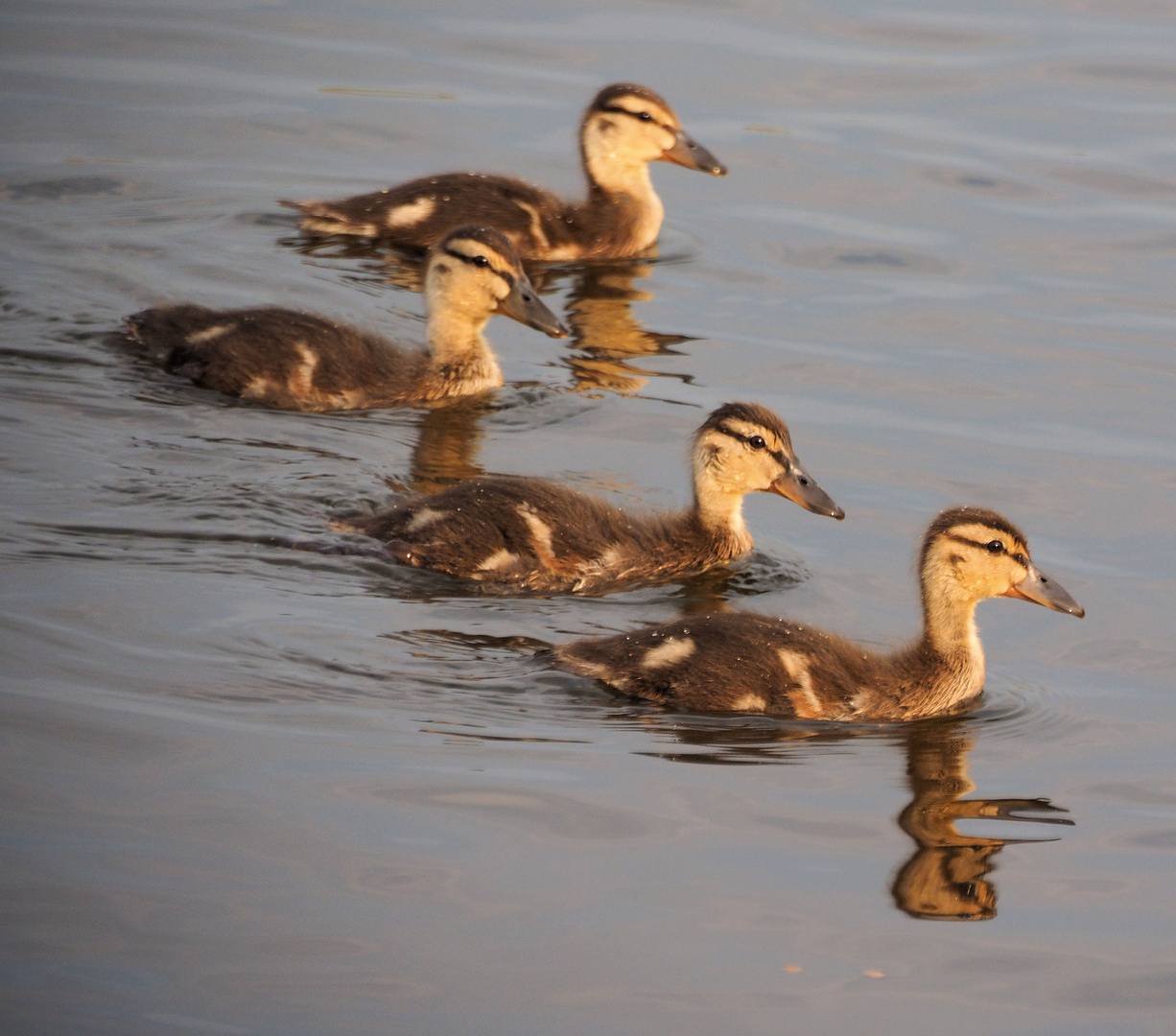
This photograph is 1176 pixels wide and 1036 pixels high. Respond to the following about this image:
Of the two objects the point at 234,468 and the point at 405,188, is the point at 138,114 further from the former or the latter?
the point at 234,468

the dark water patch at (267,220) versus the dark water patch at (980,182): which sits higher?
the dark water patch at (980,182)

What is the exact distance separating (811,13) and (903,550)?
369 inches

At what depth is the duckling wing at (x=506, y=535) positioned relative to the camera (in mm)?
6148

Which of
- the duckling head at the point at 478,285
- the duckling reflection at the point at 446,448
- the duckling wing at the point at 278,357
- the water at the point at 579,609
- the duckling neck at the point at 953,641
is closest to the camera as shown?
the water at the point at 579,609

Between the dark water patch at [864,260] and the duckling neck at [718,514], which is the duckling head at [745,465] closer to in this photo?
the duckling neck at [718,514]

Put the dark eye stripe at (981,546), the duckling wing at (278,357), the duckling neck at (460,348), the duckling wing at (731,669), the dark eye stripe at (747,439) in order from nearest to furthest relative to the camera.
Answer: the duckling wing at (731,669) → the dark eye stripe at (981,546) → the dark eye stripe at (747,439) → the duckling wing at (278,357) → the duckling neck at (460,348)

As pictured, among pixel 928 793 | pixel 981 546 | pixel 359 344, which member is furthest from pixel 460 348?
pixel 928 793

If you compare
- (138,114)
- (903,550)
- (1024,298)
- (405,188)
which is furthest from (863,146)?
(903,550)

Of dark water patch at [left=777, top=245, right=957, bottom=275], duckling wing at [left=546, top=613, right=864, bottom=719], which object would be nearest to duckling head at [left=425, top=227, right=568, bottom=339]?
dark water patch at [left=777, top=245, right=957, bottom=275]

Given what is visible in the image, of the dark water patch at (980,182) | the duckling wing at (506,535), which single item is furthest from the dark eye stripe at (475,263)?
the dark water patch at (980,182)

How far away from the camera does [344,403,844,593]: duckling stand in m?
6.16

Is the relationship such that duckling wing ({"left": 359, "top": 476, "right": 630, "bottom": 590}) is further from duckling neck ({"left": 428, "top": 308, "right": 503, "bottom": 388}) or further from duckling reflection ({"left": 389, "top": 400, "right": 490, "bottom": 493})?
duckling neck ({"left": 428, "top": 308, "right": 503, "bottom": 388})

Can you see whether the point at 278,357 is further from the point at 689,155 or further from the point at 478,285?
the point at 689,155

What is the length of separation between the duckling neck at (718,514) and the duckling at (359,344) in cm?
174
